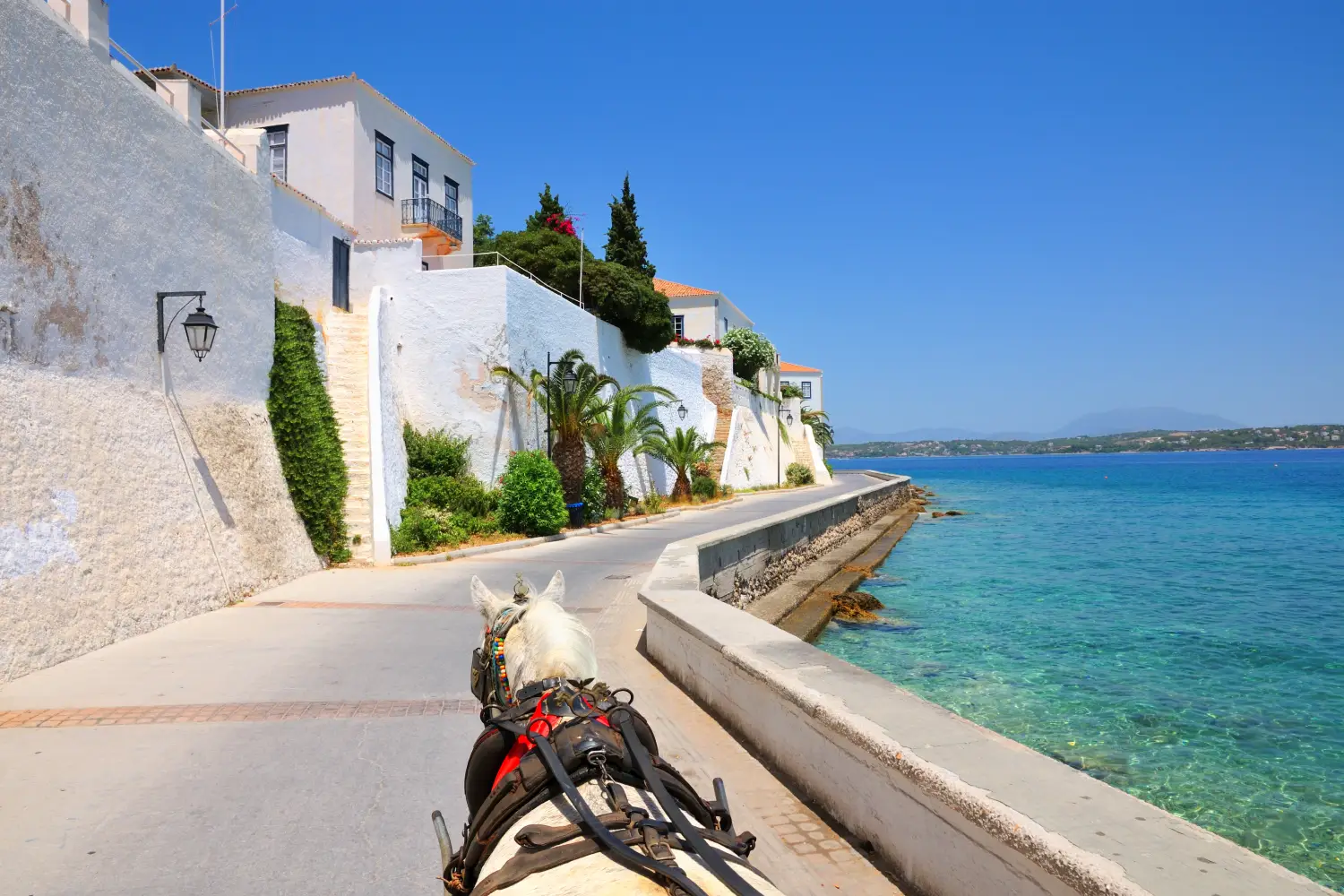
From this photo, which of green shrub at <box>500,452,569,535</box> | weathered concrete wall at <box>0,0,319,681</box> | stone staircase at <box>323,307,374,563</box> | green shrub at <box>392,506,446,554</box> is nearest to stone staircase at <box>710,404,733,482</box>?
green shrub at <box>500,452,569,535</box>

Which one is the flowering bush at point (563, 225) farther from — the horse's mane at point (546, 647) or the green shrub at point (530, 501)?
the horse's mane at point (546, 647)

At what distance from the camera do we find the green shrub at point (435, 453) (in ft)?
59.0

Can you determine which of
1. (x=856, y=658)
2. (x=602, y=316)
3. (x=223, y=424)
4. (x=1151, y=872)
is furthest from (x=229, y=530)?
(x=602, y=316)

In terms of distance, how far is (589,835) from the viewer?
207cm

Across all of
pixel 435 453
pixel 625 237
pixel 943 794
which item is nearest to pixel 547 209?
pixel 625 237

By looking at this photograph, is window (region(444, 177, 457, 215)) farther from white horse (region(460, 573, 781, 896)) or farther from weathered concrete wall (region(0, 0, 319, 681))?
white horse (region(460, 573, 781, 896))

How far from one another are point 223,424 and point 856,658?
9.30 m

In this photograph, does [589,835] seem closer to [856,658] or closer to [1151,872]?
[1151,872]

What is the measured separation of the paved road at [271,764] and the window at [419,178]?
59.9 ft

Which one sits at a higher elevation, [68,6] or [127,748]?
[68,6]

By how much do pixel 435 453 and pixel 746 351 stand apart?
2915cm

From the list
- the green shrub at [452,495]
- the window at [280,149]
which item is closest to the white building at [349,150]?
the window at [280,149]

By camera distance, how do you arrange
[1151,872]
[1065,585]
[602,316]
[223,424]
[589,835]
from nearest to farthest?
[589,835]
[1151,872]
[223,424]
[1065,585]
[602,316]

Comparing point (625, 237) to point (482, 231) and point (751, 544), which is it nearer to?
point (482, 231)
